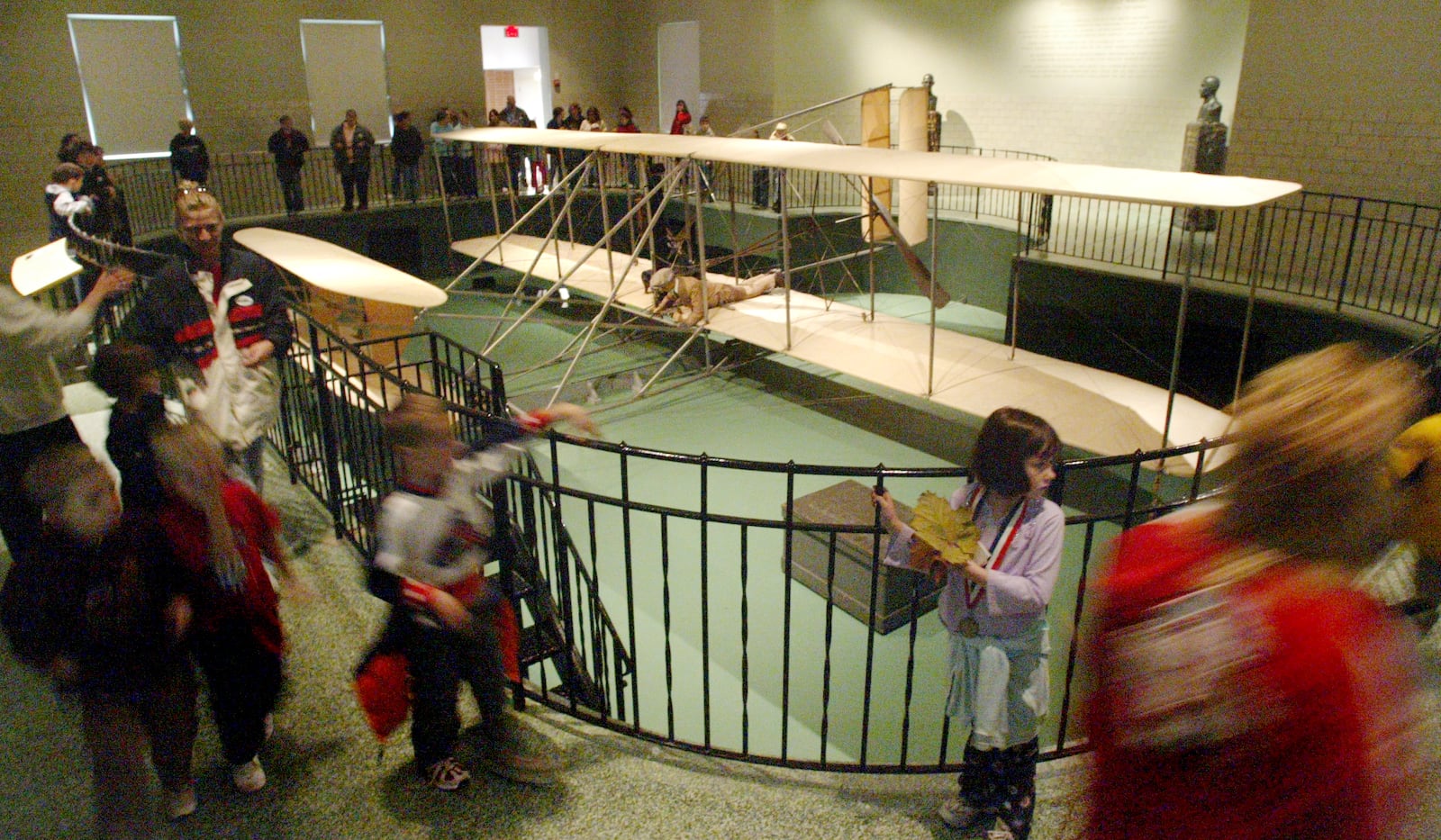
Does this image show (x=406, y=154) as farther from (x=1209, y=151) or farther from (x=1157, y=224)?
(x=1209, y=151)

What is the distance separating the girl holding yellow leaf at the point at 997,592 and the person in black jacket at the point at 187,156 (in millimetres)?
14742

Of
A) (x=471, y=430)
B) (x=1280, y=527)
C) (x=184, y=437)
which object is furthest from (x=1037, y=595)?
(x=471, y=430)

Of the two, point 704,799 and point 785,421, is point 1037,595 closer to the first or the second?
point 704,799

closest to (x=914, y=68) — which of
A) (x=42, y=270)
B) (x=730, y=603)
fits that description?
(x=730, y=603)

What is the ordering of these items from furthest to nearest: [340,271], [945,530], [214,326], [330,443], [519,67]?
[519,67] < [340,271] < [330,443] < [214,326] < [945,530]

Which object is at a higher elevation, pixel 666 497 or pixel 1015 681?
pixel 1015 681

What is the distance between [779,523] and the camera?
2838mm

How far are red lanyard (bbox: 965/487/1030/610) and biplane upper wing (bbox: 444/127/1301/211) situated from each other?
3.12 meters

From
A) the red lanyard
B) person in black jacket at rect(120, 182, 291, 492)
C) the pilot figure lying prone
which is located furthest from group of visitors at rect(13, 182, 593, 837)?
the pilot figure lying prone

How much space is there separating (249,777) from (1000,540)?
2.45m

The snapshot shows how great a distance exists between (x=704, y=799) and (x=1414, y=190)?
975 centimetres

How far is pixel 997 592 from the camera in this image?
8.27ft

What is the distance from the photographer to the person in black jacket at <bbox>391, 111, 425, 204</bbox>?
51.4 feet

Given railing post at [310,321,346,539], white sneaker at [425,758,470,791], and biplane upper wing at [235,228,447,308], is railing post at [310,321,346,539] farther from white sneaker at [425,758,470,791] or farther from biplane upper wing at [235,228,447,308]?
white sneaker at [425,758,470,791]
